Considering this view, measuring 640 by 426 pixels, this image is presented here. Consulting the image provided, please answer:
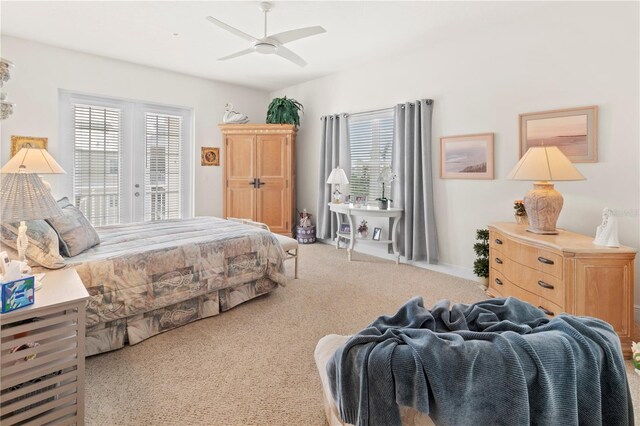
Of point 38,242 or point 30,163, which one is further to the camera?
point 30,163

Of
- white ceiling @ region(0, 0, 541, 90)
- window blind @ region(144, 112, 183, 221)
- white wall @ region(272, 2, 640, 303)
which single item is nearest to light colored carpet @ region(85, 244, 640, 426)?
white wall @ region(272, 2, 640, 303)

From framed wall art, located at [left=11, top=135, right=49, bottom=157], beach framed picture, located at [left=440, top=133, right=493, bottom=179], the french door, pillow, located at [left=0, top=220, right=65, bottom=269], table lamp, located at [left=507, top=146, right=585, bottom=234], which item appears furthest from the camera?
the french door

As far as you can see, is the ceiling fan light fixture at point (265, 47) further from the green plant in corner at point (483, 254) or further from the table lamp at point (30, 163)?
the green plant in corner at point (483, 254)

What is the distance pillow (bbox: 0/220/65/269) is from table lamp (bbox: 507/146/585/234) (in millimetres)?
3359

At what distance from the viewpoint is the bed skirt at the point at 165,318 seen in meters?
2.21

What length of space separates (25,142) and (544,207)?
560cm

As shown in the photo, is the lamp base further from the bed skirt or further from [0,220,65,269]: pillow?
[0,220,65,269]: pillow

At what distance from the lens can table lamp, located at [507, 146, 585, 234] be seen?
2.61m

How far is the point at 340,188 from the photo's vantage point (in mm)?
5449

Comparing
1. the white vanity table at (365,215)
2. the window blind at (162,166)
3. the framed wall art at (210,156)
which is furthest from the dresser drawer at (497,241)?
the window blind at (162,166)

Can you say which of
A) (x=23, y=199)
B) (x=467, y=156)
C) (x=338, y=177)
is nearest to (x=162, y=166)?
(x=338, y=177)

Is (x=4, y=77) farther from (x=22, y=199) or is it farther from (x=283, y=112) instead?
(x=283, y=112)

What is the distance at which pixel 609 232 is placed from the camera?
2.32 metres

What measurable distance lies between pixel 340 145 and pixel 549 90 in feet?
9.38
